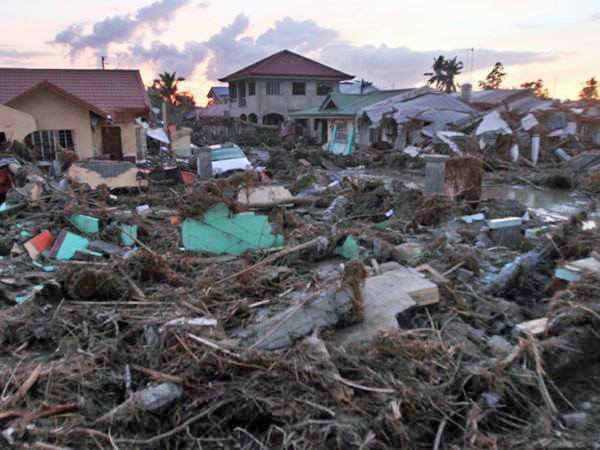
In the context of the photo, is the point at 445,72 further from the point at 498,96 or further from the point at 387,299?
the point at 387,299

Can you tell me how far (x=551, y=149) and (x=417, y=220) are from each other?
16.9 metres

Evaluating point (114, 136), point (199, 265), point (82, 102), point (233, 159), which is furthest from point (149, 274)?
point (114, 136)

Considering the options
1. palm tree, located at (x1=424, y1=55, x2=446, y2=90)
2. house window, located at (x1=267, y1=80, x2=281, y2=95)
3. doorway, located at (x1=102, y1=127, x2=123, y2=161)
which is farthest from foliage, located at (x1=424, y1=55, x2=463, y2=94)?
doorway, located at (x1=102, y1=127, x2=123, y2=161)

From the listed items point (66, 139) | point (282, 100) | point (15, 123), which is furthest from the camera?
point (282, 100)

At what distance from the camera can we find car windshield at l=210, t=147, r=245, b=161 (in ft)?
56.9

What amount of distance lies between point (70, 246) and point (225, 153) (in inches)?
387

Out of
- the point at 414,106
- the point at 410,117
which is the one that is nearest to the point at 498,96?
the point at 414,106

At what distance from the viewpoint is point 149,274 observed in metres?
6.57

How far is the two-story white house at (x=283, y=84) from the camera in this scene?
3984cm

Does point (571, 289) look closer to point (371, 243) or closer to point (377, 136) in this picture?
point (371, 243)

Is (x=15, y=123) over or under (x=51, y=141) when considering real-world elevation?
over

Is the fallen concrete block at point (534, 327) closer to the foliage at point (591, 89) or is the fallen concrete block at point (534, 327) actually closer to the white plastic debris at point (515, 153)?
the white plastic debris at point (515, 153)

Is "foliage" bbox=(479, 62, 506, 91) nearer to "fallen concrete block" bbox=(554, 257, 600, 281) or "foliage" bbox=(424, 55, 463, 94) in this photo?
"foliage" bbox=(424, 55, 463, 94)

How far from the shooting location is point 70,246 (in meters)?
8.24
